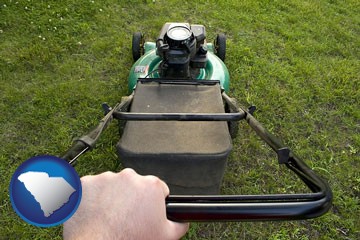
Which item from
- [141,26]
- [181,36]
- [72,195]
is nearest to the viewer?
[72,195]

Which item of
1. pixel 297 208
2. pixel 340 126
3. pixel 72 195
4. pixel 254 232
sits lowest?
pixel 254 232

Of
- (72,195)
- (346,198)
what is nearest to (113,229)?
(72,195)

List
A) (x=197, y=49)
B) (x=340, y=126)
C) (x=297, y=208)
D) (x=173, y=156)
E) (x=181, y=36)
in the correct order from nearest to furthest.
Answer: (x=297, y=208) → (x=173, y=156) → (x=181, y=36) → (x=197, y=49) → (x=340, y=126)

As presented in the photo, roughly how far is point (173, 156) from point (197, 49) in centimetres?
→ 72

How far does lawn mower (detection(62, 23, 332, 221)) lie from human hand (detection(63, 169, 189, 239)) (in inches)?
2.4

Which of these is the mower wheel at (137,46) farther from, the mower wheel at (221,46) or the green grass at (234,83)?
the mower wheel at (221,46)

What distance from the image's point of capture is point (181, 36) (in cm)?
161

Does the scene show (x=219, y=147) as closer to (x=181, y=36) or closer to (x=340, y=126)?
(x=181, y=36)

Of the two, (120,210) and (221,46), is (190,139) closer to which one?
(120,210)

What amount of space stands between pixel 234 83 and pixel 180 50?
0.77 m

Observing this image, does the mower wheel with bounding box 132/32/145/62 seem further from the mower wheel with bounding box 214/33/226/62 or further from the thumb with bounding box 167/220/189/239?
the thumb with bounding box 167/220/189/239

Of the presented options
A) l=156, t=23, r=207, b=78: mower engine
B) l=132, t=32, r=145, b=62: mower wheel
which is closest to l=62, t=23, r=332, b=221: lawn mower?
l=156, t=23, r=207, b=78: mower engine

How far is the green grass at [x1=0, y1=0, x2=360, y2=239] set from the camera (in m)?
1.80

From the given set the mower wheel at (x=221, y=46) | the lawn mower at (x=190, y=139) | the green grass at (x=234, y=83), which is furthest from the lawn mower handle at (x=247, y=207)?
the mower wheel at (x=221, y=46)
